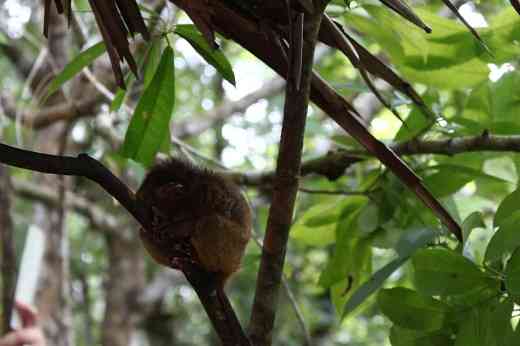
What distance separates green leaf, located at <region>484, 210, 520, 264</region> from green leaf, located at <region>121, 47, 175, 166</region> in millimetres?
573

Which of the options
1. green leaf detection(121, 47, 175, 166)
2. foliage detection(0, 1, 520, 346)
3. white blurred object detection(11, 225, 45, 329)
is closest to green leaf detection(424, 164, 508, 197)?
foliage detection(0, 1, 520, 346)

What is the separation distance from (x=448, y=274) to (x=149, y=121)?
21.8 inches

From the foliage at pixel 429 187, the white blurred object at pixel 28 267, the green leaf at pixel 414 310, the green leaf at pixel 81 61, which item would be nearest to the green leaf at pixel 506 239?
the foliage at pixel 429 187

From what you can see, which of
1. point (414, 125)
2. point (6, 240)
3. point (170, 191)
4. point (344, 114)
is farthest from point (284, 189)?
point (6, 240)

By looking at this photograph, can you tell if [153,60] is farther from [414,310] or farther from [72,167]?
[414,310]

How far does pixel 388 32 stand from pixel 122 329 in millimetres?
2745

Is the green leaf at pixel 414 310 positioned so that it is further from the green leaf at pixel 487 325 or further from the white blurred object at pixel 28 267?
the white blurred object at pixel 28 267

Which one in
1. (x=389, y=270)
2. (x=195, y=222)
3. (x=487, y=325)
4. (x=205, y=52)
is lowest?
(x=487, y=325)

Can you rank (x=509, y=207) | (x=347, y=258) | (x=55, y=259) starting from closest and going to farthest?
1. (x=509, y=207)
2. (x=347, y=258)
3. (x=55, y=259)

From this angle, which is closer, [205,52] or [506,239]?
[506,239]

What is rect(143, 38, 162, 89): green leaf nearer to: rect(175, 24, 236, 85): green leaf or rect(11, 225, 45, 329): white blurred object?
rect(175, 24, 236, 85): green leaf

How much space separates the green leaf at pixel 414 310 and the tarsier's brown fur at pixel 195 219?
0.82ft

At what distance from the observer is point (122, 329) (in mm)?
3639

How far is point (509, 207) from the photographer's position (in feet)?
3.21
